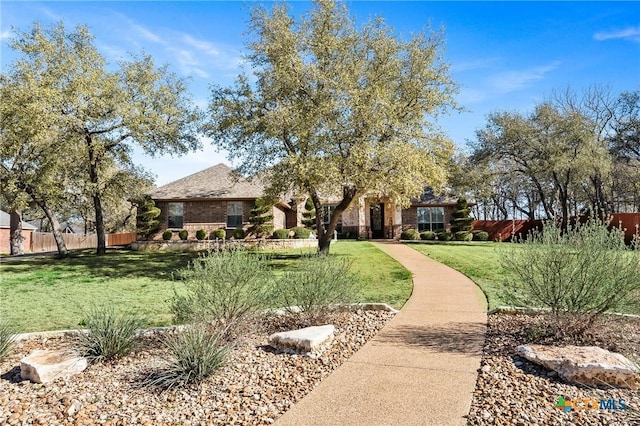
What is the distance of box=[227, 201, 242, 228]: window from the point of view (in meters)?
24.8

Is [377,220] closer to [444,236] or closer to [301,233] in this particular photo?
[444,236]

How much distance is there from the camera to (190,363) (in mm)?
4230

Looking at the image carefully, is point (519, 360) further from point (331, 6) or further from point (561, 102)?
point (561, 102)

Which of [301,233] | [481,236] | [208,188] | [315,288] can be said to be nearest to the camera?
[315,288]

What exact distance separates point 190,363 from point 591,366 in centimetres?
405

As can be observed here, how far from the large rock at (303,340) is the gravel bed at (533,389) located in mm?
1955

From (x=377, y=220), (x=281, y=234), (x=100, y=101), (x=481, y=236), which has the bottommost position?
(x=481, y=236)

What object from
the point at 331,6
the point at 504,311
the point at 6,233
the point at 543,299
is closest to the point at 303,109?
the point at 331,6

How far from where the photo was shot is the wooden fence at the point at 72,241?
2966 centimetres

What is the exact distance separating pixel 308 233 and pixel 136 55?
1273 cm

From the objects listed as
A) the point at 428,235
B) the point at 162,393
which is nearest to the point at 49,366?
the point at 162,393

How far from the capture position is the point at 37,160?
1734cm

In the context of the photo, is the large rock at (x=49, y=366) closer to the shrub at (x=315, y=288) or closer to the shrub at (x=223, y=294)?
the shrub at (x=223, y=294)

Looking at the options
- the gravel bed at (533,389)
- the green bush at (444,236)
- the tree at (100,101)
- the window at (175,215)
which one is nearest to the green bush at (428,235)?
the green bush at (444,236)
